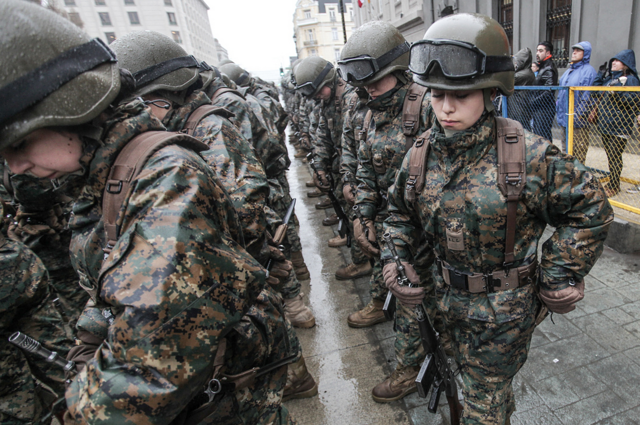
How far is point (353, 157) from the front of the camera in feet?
12.9

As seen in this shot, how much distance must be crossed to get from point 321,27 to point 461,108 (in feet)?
240

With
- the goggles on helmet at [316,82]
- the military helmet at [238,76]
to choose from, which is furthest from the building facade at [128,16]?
the goggles on helmet at [316,82]

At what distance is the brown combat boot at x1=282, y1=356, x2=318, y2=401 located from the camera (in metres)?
2.73

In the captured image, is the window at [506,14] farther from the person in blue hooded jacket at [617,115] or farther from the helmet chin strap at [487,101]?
the helmet chin strap at [487,101]

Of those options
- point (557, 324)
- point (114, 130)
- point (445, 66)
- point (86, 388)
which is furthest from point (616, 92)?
point (86, 388)

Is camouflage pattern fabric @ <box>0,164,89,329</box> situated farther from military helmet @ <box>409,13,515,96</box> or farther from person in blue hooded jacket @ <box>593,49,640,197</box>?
person in blue hooded jacket @ <box>593,49,640,197</box>

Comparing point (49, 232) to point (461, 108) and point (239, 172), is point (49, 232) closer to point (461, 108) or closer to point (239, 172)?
point (239, 172)

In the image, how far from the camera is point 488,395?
1.90m

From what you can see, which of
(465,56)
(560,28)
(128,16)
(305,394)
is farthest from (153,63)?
(128,16)

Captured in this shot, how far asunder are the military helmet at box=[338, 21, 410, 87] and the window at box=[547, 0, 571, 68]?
7.56 metres

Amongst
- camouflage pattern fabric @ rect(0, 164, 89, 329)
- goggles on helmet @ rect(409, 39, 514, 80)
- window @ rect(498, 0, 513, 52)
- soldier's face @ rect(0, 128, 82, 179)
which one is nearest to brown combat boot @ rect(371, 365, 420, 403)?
goggles on helmet @ rect(409, 39, 514, 80)

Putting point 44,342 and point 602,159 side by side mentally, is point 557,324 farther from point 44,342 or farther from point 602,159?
point 602,159

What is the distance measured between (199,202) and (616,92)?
17.3ft

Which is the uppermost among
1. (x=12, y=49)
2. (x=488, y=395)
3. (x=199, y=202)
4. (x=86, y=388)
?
(x=12, y=49)
